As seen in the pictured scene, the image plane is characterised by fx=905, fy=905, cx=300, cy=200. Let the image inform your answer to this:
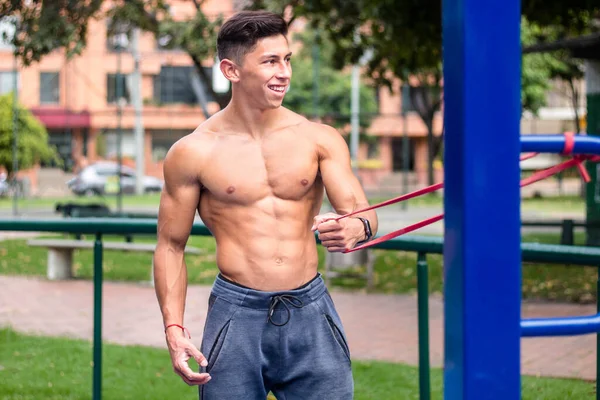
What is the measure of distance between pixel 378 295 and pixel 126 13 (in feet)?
24.0

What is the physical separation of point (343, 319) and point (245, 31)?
5.60 metres

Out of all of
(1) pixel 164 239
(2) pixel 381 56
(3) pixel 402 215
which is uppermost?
(2) pixel 381 56

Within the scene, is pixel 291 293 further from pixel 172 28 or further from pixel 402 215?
pixel 402 215

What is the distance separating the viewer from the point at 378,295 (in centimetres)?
918

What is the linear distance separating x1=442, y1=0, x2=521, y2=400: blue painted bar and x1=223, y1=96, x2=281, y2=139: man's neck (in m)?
0.89

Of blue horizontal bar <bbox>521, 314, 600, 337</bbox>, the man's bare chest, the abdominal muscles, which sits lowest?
blue horizontal bar <bbox>521, 314, 600, 337</bbox>

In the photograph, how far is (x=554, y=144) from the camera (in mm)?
1808

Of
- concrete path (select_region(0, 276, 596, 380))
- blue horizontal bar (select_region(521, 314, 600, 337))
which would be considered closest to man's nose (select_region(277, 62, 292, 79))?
blue horizontal bar (select_region(521, 314, 600, 337))

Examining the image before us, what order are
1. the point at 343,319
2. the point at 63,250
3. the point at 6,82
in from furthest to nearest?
the point at 6,82 < the point at 63,250 < the point at 343,319

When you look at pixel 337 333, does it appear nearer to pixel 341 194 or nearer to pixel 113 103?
pixel 341 194

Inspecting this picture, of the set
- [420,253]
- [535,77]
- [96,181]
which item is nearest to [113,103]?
[96,181]

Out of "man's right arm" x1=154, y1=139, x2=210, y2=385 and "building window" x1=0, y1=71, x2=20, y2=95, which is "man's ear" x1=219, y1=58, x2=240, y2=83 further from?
"building window" x1=0, y1=71, x2=20, y2=95

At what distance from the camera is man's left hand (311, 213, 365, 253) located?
2.13 metres

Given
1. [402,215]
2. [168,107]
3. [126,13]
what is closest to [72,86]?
[168,107]
